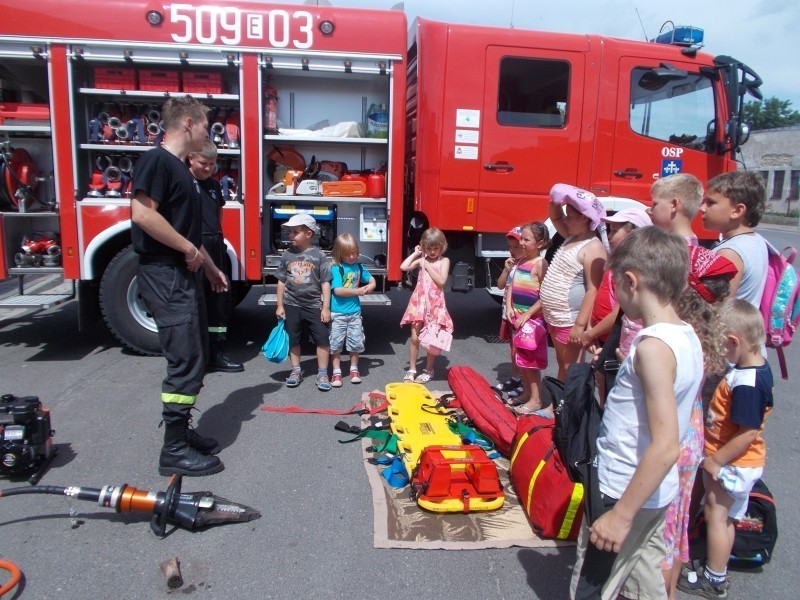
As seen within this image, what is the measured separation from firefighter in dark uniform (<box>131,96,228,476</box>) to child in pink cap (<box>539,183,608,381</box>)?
223 centimetres

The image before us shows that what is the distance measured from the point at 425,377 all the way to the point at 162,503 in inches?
111

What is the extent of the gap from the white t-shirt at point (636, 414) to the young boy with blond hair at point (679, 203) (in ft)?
3.88

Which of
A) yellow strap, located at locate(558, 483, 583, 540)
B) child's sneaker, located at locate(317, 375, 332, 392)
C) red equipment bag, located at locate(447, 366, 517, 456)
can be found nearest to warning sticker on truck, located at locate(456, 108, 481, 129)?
red equipment bag, located at locate(447, 366, 517, 456)

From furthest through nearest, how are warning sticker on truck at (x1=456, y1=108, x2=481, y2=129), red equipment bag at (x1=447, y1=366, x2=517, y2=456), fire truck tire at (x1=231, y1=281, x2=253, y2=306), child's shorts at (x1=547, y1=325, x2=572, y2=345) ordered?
fire truck tire at (x1=231, y1=281, x2=253, y2=306)
warning sticker on truck at (x1=456, y1=108, x2=481, y2=129)
child's shorts at (x1=547, y1=325, x2=572, y2=345)
red equipment bag at (x1=447, y1=366, x2=517, y2=456)

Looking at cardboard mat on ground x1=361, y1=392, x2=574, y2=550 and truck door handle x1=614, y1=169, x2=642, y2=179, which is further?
truck door handle x1=614, y1=169, x2=642, y2=179

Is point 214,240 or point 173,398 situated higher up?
point 214,240

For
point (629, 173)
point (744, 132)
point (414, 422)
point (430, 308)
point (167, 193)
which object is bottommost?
point (414, 422)

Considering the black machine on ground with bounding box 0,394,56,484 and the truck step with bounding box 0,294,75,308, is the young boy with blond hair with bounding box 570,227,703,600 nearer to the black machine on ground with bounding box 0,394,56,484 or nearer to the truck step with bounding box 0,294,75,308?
the black machine on ground with bounding box 0,394,56,484

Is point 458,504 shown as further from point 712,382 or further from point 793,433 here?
point 793,433

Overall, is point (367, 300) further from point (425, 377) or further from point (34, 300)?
point (34, 300)

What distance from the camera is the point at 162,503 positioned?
2984mm

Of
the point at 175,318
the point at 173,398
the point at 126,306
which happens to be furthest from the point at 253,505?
the point at 126,306

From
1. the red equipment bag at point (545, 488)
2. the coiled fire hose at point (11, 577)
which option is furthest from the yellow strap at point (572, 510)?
the coiled fire hose at point (11, 577)

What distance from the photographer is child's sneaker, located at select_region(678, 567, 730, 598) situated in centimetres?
270
